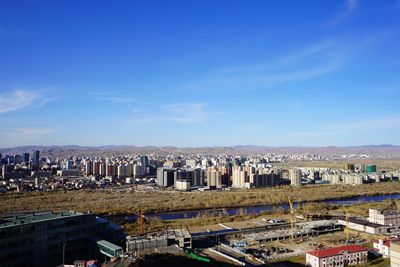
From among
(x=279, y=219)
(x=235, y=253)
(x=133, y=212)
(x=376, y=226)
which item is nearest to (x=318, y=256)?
(x=235, y=253)

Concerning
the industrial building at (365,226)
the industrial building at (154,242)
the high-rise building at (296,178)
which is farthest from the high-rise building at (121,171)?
the industrial building at (154,242)

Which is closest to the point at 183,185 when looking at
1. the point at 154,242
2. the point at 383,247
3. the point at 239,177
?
the point at 239,177

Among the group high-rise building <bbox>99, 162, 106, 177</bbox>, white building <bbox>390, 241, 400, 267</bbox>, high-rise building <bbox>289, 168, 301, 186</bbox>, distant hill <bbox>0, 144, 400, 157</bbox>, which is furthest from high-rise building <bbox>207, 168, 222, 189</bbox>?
distant hill <bbox>0, 144, 400, 157</bbox>

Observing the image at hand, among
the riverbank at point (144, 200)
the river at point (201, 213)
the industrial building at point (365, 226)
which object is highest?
the industrial building at point (365, 226)

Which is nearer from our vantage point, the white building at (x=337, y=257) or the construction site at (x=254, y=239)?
the white building at (x=337, y=257)

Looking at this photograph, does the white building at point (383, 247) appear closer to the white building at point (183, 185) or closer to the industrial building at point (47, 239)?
the industrial building at point (47, 239)

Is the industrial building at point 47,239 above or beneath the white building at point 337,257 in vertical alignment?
above

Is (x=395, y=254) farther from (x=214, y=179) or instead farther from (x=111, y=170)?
(x=111, y=170)
